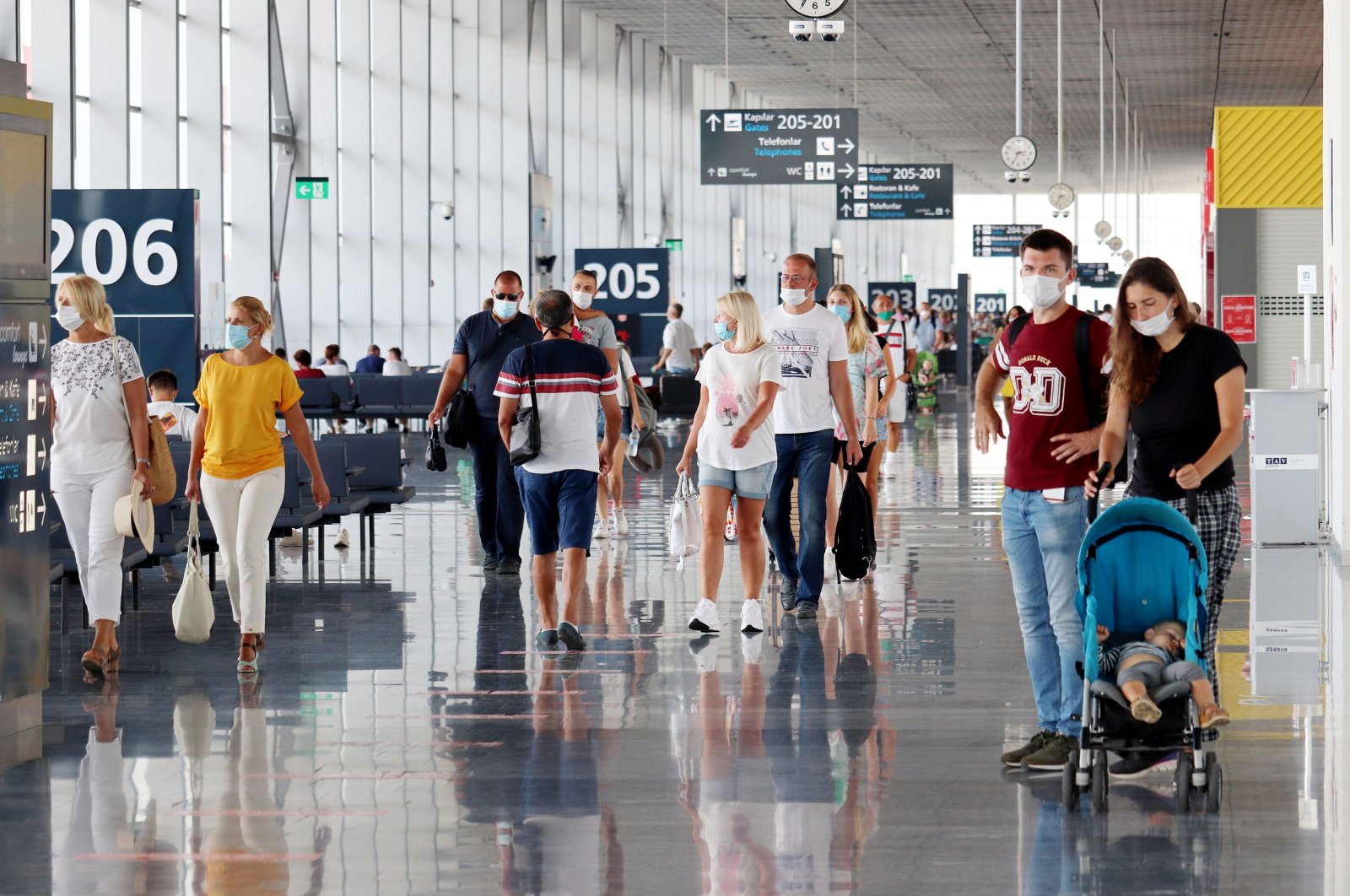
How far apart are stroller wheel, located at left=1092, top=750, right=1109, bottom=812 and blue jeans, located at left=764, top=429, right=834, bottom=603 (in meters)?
3.72

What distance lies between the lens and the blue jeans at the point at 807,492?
890 centimetres

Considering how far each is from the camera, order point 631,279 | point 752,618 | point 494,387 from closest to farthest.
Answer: point 752,618
point 494,387
point 631,279

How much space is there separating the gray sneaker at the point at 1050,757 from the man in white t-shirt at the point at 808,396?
124 inches

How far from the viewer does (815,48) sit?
35.1 meters

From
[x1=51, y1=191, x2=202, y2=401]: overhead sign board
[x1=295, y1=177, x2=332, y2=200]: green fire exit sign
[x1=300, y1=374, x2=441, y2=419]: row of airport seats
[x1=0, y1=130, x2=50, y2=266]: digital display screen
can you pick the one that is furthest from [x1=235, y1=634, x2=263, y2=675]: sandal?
[x1=295, y1=177, x2=332, y2=200]: green fire exit sign

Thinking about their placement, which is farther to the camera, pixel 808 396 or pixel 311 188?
pixel 311 188

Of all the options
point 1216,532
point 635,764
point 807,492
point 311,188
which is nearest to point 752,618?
point 807,492

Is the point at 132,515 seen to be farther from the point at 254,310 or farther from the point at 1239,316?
the point at 1239,316

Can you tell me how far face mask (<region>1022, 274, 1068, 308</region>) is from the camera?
5.75 metres

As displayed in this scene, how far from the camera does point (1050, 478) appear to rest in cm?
565

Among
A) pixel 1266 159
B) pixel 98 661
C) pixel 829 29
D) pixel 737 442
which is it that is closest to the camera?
pixel 98 661

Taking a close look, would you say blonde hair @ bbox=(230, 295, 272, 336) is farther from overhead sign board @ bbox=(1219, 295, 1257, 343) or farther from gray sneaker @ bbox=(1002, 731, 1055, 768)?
overhead sign board @ bbox=(1219, 295, 1257, 343)

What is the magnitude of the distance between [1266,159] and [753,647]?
1355 cm

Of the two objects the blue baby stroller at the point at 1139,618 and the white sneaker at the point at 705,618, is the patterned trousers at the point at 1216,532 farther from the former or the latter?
the white sneaker at the point at 705,618
